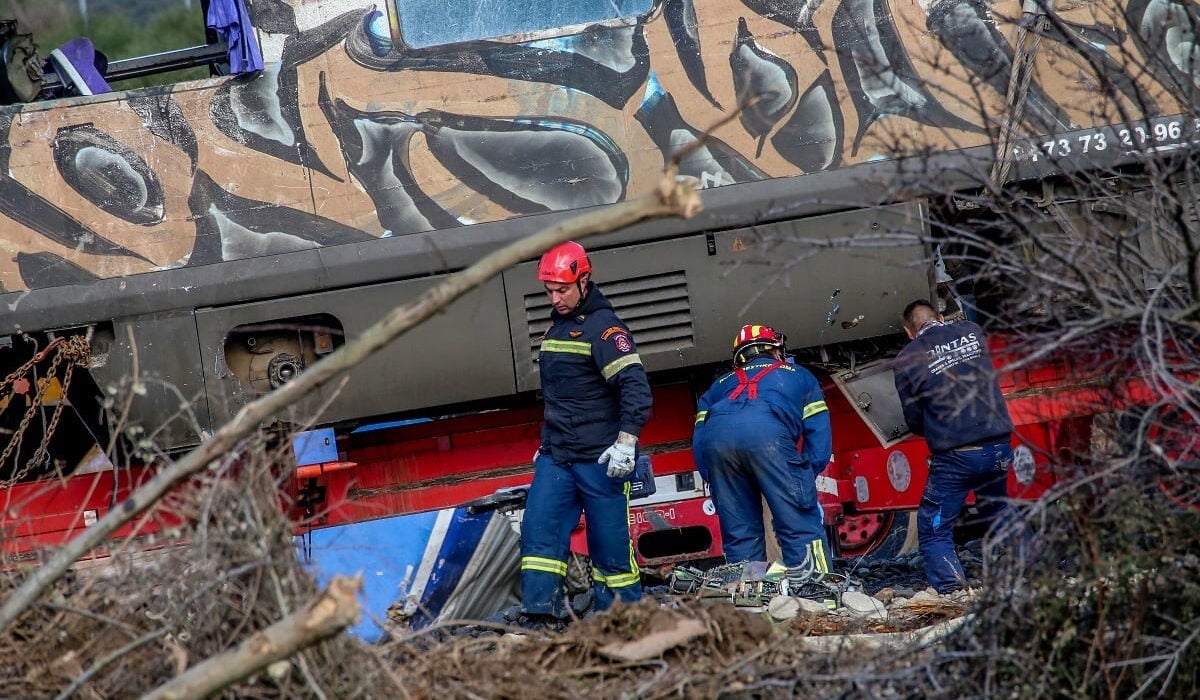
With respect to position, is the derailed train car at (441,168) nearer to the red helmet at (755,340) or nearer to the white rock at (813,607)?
the red helmet at (755,340)

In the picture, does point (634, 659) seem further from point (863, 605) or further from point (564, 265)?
point (564, 265)

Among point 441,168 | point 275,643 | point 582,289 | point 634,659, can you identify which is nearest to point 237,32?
point 441,168

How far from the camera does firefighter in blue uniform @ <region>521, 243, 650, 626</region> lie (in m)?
6.38

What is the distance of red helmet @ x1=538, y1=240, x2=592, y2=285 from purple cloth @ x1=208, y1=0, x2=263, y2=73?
6.11 ft

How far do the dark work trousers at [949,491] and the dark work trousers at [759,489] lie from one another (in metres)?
0.54

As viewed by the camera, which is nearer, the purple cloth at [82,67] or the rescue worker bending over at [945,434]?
the rescue worker bending over at [945,434]

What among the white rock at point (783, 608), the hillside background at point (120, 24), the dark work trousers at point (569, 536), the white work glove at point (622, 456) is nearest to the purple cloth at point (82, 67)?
the dark work trousers at point (569, 536)

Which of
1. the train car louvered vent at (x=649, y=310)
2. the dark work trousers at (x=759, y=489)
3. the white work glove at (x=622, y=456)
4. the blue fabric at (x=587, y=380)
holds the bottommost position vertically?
the dark work trousers at (x=759, y=489)

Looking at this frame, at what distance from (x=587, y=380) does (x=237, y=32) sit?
2546mm

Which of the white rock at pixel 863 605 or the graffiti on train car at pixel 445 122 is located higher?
the graffiti on train car at pixel 445 122

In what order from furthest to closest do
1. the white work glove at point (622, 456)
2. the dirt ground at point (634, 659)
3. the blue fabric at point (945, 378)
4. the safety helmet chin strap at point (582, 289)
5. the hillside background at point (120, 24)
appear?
1. the hillside background at point (120, 24)
2. the blue fabric at point (945, 378)
3. the safety helmet chin strap at point (582, 289)
4. the white work glove at point (622, 456)
5. the dirt ground at point (634, 659)

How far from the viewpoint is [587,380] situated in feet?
21.6

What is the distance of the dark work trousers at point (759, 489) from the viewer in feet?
22.5

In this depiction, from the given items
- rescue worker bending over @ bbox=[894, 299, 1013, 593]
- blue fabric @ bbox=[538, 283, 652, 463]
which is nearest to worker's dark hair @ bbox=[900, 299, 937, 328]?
rescue worker bending over @ bbox=[894, 299, 1013, 593]
